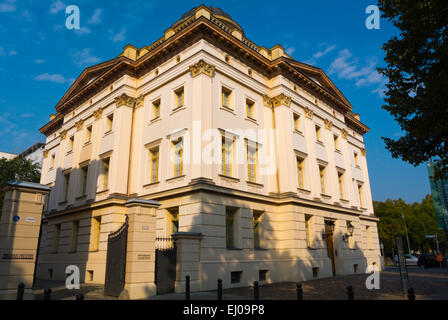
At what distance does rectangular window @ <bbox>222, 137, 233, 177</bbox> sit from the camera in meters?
18.9

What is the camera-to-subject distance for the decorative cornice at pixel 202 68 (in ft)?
61.9

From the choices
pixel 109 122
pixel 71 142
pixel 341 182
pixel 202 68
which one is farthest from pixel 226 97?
pixel 71 142

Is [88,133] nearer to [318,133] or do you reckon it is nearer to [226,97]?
[226,97]

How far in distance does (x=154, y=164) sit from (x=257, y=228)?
7692mm

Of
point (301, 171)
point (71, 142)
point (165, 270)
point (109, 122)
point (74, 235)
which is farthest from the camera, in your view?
point (71, 142)

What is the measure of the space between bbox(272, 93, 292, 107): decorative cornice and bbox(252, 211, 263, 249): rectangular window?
8.01 meters

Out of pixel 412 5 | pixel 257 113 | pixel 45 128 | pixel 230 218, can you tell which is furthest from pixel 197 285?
pixel 45 128

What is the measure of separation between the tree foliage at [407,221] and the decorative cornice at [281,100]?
4708 centimetres

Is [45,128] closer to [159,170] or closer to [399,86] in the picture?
[159,170]

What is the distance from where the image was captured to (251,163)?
20.7 metres

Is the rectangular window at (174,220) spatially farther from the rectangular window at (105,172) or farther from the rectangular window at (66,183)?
the rectangular window at (66,183)

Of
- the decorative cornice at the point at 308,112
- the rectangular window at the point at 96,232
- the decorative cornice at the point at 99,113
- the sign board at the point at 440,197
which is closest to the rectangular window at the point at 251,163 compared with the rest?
the decorative cornice at the point at 308,112

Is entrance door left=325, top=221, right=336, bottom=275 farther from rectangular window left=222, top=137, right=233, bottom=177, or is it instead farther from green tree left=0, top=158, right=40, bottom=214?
green tree left=0, top=158, right=40, bottom=214

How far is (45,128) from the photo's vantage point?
1356 inches
